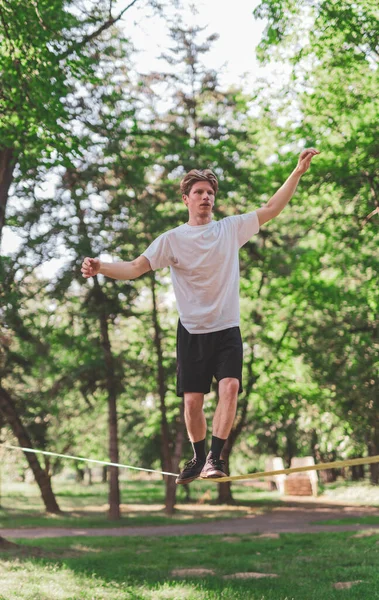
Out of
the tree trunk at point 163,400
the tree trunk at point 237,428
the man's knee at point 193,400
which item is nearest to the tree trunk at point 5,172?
the tree trunk at point 163,400

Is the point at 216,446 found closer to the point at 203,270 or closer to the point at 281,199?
the point at 203,270

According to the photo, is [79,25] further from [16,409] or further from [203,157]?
[16,409]

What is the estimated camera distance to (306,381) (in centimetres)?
2814

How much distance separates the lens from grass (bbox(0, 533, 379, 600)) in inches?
326

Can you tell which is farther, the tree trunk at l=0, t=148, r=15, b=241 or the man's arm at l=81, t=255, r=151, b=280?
the tree trunk at l=0, t=148, r=15, b=241

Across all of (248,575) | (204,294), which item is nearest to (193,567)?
(248,575)

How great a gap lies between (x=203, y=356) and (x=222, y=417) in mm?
440

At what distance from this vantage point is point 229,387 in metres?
4.65

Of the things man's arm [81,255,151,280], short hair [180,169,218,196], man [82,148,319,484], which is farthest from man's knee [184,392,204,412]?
short hair [180,169,218,196]

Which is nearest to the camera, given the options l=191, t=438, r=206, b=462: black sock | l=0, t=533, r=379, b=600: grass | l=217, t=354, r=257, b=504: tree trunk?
l=191, t=438, r=206, b=462: black sock

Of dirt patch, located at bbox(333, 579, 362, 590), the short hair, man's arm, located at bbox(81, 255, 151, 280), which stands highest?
the short hair

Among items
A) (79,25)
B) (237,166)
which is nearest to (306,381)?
(237,166)

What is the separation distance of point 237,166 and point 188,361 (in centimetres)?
1676

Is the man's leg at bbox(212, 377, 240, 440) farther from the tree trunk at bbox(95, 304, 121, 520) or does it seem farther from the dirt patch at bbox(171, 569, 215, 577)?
the tree trunk at bbox(95, 304, 121, 520)
